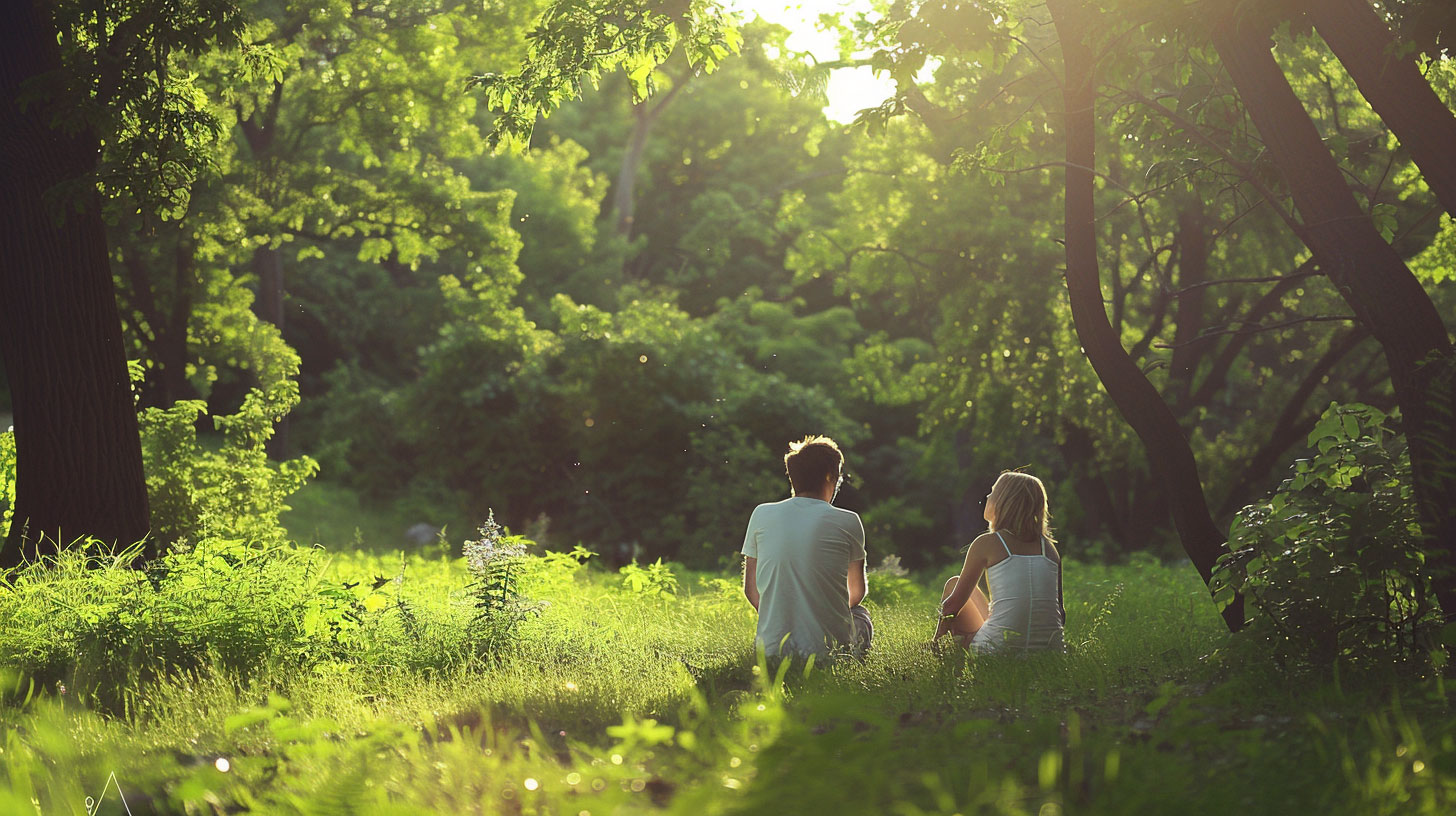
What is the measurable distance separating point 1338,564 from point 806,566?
92.4 inches

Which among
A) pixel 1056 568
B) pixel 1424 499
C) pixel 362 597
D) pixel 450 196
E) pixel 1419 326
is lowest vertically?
pixel 362 597

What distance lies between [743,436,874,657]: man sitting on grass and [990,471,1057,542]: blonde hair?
2.65 ft

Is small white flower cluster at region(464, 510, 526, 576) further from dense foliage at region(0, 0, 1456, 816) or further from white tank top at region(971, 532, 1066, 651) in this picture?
white tank top at region(971, 532, 1066, 651)

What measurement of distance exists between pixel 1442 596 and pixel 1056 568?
68.2 inches

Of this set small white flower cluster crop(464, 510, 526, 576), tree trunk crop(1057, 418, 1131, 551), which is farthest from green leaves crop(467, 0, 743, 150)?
tree trunk crop(1057, 418, 1131, 551)

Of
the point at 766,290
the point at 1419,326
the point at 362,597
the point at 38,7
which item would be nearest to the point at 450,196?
the point at 38,7

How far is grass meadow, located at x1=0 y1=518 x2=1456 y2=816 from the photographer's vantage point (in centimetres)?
359

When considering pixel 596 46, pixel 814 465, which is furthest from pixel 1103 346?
pixel 596 46

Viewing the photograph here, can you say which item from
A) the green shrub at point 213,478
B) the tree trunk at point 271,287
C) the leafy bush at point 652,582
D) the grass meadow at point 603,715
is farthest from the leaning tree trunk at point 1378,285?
the tree trunk at point 271,287

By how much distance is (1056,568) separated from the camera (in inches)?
243

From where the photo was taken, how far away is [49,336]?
8867mm

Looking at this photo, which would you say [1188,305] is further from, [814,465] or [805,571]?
[805,571]

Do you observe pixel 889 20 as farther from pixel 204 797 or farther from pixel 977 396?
pixel 977 396

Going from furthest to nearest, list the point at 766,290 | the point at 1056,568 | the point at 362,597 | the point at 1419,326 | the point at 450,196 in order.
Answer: the point at 766,290, the point at 450,196, the point at 362,597, the point at 1056,568, the point at 1419,326
